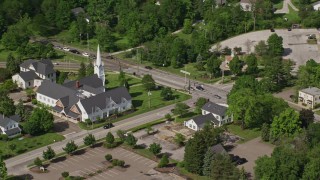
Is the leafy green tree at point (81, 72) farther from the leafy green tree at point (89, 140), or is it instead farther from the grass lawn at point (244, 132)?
the grass lawn at point (244, 132)

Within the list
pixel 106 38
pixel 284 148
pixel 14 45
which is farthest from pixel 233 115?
pixel 14 45

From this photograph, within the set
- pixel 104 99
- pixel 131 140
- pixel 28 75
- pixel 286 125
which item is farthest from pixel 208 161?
pixel 28 75

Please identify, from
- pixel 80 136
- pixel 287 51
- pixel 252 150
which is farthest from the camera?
pixel 287 51

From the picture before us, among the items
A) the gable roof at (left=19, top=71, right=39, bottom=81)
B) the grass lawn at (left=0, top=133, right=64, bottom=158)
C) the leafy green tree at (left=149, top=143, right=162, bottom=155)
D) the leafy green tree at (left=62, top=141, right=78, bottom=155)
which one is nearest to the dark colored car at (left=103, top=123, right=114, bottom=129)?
the grass lawn at (left=0, top=133, right=64, bottom=158)

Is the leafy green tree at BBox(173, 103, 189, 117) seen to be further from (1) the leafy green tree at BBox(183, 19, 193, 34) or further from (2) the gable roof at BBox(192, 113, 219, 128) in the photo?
(1) the leafy green tree at BBox(183, 19, 193, 34)

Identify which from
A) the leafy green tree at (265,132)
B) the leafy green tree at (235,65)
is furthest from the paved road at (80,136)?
the leafy green tree at (265,132)

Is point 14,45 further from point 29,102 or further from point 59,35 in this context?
point 29,102

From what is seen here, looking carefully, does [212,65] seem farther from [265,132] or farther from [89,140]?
[89,140]
